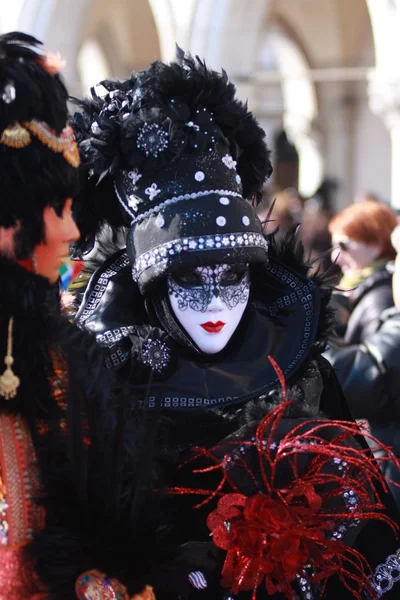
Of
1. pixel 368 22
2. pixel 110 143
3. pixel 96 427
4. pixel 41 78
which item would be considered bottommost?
pixel 368 22

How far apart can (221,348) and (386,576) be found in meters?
0.59

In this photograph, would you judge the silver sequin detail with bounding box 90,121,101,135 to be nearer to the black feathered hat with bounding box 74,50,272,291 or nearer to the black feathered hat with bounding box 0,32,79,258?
the black feathered hat with bounding box 74,50,272,291

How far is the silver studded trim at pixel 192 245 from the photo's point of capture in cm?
201

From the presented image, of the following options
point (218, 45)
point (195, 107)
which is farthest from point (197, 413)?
point (218, 45)

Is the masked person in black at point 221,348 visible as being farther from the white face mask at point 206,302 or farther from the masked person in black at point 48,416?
the masked person in black at point 48,416

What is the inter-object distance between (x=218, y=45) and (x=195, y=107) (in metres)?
7.23

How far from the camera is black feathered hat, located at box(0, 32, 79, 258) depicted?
1.48m

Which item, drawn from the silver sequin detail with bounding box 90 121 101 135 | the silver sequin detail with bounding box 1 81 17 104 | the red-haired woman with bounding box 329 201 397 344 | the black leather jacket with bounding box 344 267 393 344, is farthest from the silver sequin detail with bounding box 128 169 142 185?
the red-haired woman with bounding box 329 201 397 344

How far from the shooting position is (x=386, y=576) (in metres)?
2.12

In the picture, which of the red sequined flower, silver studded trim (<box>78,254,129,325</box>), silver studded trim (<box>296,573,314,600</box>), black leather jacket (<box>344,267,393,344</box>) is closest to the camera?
the red sequined flower

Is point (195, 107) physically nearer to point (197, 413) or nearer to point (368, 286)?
point (197, 413)

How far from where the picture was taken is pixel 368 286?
4172 mm

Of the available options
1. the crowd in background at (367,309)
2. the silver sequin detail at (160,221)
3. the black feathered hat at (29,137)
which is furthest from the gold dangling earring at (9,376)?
the crowd in background at (367,309)

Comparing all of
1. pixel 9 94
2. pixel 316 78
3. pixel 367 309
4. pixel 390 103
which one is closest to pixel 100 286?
pixel 9 94
